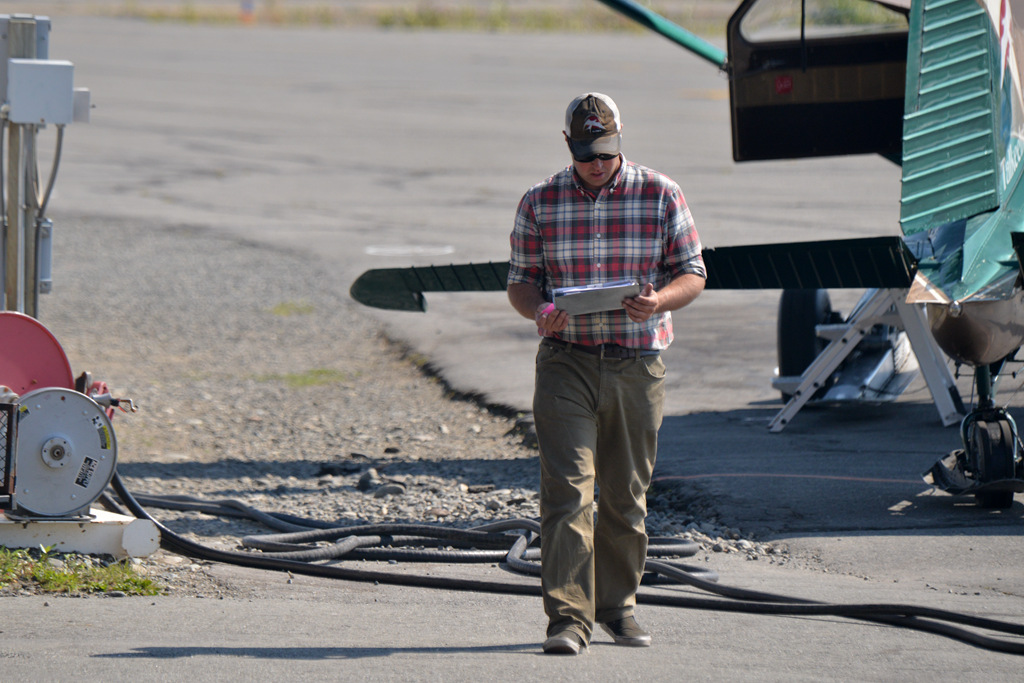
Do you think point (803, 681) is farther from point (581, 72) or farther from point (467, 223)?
point (581, 72)

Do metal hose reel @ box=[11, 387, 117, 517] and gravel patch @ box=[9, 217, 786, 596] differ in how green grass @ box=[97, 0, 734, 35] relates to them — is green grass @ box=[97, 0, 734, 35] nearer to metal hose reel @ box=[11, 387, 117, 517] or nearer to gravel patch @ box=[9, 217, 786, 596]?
gravel patch @ box=[9, 217, 786, 596]

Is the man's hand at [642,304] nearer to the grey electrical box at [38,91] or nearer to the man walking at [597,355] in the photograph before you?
the man walking at [597,355]

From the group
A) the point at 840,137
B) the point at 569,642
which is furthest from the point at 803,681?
the point at 840,137

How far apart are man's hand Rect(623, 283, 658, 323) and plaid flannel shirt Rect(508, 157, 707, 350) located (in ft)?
0.63

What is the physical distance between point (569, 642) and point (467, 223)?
49.9 feet

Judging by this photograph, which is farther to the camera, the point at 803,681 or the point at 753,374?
the point at 753,374

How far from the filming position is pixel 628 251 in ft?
15.9

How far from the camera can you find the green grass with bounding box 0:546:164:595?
562 centimetres

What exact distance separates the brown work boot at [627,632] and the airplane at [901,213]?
2.61 metres

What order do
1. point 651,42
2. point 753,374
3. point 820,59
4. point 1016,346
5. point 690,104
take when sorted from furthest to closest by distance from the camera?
point 651,42, point 690,104, point 753,374, point 820,59, point 1016,346

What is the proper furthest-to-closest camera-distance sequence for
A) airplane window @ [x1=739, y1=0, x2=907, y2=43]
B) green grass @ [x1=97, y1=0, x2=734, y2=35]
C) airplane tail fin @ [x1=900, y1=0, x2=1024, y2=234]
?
green grass @ [x1=97, y1=0, x2=734, y2=35] → airplane window @ [x1=739, y1=0, x2=907, y2=43] → airplane tail fin @ [x1=900, y1=0, x2=1024, y2=234]

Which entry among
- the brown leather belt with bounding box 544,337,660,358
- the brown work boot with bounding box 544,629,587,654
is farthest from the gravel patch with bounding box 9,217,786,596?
the brown leather belt with bounding box 544,337,660,358

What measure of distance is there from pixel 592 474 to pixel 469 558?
5.80 feet

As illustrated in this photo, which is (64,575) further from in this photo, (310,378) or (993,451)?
(310,378)
